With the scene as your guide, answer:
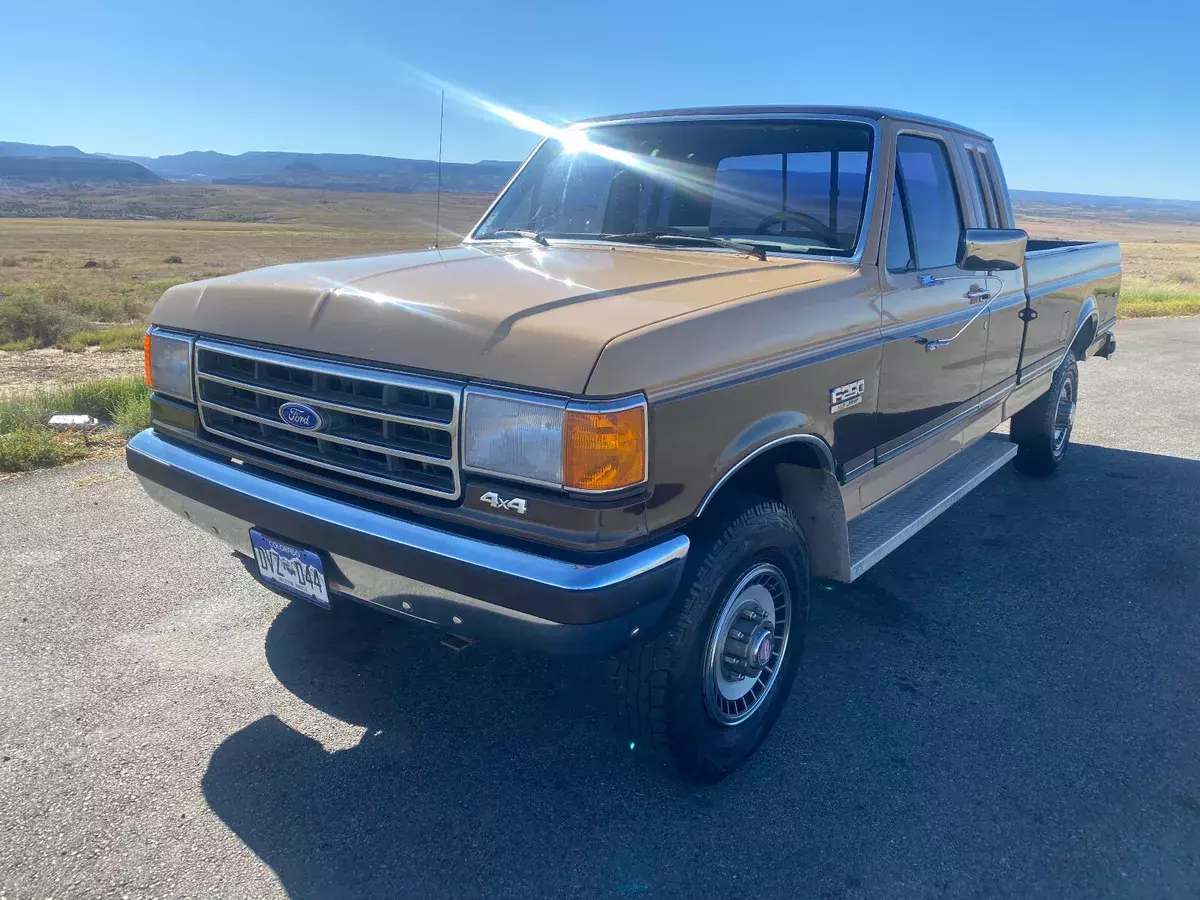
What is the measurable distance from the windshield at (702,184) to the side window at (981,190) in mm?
1304

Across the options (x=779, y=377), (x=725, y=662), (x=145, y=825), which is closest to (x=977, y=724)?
(x=725, y=662)

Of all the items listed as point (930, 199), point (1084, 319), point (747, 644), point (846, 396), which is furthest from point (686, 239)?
point (1084, 319)

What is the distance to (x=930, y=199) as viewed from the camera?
3861 millimetres

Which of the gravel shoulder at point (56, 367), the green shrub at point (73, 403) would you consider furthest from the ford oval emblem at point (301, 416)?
the gravel shoulder at point (56, 367)

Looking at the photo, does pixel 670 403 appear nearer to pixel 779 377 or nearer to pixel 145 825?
pixel 779 377

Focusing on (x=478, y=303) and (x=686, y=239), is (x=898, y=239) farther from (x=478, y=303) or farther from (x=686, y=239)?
(x=478, y=303)

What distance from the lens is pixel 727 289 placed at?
8.86 ft

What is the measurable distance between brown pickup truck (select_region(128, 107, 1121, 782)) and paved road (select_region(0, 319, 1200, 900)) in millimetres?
345

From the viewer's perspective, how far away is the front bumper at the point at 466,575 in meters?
2.09

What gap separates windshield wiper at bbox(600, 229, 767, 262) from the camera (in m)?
3.35

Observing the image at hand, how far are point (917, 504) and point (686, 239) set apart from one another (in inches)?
61.8

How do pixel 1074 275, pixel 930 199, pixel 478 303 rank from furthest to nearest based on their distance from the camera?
pixel 1074 275 → pixel 930 199 → pixel 478 303

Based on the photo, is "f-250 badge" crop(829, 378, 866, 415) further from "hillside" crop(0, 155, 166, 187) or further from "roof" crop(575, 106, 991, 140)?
"hillside" crop(0, 155, 166, 187)

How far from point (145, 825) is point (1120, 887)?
8.98 ft
